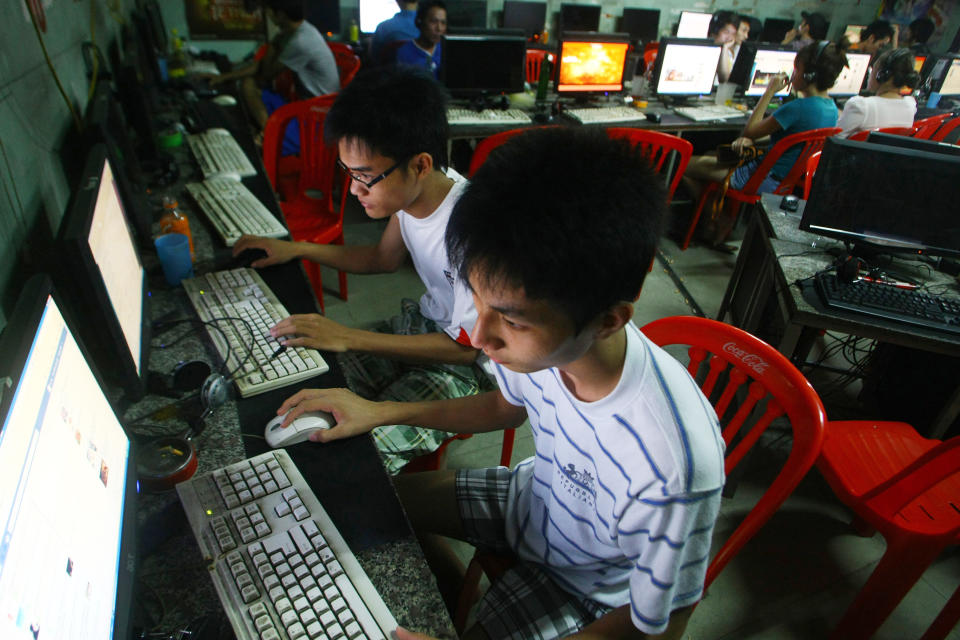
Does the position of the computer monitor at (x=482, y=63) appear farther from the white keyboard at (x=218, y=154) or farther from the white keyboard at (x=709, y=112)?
the white keyboard at (x=218, y=154)

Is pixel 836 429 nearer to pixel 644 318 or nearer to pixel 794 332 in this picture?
pixel 794 332

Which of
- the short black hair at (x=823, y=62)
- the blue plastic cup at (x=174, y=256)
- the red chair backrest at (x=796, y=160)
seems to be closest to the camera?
the blue plastic cup at (x=174, y=256)

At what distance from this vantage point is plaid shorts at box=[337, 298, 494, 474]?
48.7 inches

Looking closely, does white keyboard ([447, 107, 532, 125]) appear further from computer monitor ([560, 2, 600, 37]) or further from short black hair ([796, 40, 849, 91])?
computer monitor ([560, 2, 600, 37])

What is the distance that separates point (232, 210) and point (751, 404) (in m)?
1.59

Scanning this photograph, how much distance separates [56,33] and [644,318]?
2555 millimetres

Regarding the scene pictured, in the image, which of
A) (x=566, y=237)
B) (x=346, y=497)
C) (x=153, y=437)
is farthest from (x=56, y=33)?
(x=566, y=237)

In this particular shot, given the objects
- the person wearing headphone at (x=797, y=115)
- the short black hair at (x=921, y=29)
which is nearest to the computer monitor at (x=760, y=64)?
the person wearing headphone at (x=797, y=115)

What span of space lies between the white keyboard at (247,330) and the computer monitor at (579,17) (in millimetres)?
5544

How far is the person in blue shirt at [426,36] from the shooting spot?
12.2 ft

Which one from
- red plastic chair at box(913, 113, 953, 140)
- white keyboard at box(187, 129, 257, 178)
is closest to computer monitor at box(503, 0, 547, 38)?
red plastic chair at box(913, 113, 953, 140)

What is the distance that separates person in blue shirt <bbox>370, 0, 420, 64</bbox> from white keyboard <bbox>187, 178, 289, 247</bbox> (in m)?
2.42

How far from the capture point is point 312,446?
0.98 meters

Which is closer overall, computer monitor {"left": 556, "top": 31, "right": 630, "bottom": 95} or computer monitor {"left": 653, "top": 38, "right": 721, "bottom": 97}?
computer monitor {"left": 556, "top": 31, "right": 630, "bottom": 95}
